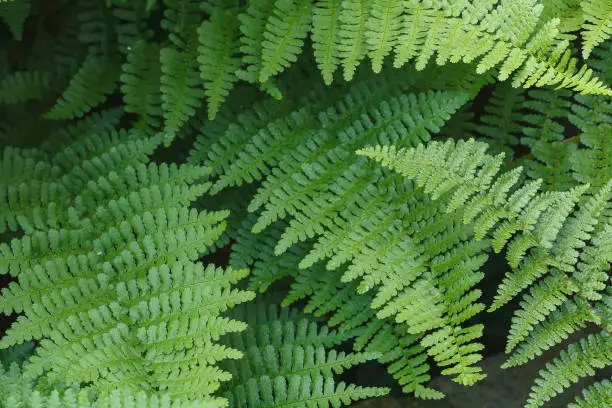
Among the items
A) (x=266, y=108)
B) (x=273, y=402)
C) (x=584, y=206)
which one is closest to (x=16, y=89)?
(x=266, y=108)

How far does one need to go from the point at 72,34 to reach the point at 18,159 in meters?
0.89

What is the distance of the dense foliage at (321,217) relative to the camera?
208 cm

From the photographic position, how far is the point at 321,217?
7.59ft

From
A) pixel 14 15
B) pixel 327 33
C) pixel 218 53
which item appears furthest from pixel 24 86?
pixel 327 33

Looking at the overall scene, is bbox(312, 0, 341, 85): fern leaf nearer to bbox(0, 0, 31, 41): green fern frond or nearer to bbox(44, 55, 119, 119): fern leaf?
bbox(44, 55, 119, 119): fern leaf

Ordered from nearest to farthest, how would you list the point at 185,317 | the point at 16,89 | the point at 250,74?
1. the point at 185,317
2. the point at 250,74
3. the point at 16,89

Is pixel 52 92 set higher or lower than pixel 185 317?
higher

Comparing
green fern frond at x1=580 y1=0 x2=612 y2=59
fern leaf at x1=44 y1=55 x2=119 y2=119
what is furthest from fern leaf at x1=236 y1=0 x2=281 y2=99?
green fern frond at x1=580 y1=0 x2=612 y2=59

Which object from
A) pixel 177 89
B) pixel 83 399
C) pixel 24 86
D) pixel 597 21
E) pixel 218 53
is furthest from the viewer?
pixel 24 86

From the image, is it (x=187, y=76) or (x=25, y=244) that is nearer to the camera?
(x=25, y=244)

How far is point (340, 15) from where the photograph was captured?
7.38 feet

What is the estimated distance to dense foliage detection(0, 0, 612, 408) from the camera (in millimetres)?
2080

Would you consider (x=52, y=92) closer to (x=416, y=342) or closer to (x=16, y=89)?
(x=16, y=89)

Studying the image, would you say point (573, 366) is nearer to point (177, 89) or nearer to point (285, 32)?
point (285, 32)
